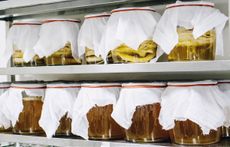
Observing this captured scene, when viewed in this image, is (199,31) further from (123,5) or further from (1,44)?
(1,44)

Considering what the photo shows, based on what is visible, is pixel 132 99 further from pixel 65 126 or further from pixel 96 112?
pixel 65 126

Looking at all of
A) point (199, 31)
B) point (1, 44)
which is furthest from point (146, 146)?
point (1, 44)

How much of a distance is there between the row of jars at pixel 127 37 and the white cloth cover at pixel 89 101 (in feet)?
0.34

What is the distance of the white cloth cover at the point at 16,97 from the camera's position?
4.85ft

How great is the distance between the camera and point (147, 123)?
1270mm

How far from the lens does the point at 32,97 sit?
4.99 ft

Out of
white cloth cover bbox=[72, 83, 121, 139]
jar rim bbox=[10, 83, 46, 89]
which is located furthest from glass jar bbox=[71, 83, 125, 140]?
jar rim bbox=[10, 83, 46, 89]

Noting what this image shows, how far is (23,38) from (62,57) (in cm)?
19

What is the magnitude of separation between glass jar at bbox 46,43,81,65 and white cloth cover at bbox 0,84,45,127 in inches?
4.9

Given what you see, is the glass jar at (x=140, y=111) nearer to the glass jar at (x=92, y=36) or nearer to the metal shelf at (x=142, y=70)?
the metal shelf at (x=142, y=70)

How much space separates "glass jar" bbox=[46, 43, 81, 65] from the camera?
1459 mm

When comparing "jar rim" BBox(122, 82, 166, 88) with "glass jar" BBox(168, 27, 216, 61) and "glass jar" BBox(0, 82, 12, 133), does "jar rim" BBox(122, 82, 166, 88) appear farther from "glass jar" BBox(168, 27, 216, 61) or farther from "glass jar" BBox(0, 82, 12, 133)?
"glass jar" BBox(0, 82, 12, 133)

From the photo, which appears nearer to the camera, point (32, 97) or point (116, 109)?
point (116, 109)

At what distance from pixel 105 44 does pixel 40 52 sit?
0.29 m
